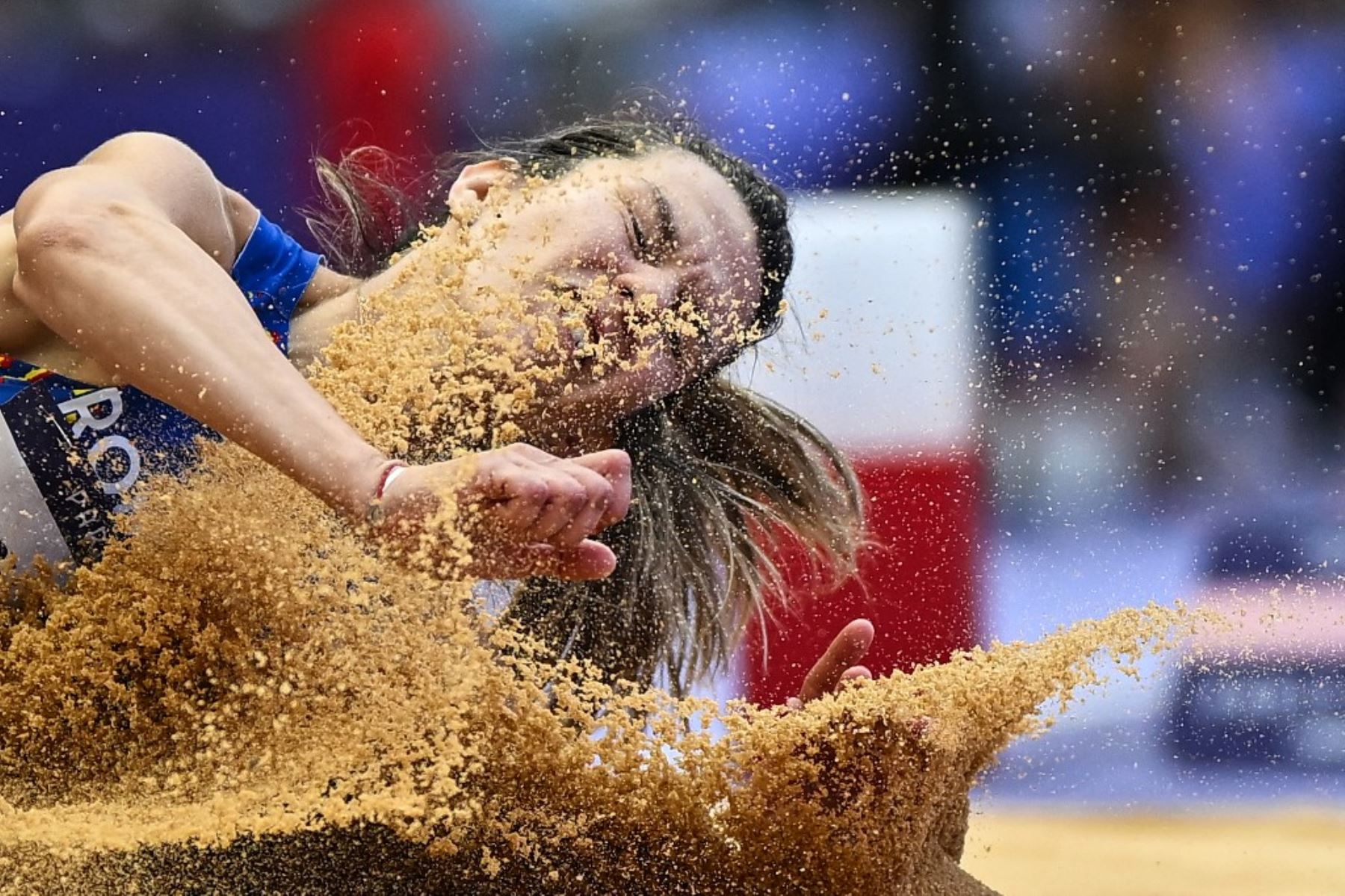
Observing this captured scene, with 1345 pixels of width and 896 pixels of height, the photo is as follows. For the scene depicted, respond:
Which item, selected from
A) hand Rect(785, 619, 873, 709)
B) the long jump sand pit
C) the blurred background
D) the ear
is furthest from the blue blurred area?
the long jump sand pit

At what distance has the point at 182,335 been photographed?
1.80 feet

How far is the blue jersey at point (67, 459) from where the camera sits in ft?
2.25

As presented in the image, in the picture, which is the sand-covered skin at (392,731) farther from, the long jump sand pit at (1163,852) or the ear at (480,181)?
the long jump sand pit at (1163,852)

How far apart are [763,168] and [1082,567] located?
0.39 metres

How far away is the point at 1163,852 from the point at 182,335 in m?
0.83

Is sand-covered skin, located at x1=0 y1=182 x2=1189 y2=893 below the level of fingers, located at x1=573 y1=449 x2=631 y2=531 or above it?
below

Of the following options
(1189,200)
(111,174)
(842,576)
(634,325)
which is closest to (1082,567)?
(842,576)

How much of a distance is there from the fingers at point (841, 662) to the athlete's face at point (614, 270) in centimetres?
23

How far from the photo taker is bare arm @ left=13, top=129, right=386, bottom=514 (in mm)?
541

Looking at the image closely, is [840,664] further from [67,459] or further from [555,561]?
[67,459]

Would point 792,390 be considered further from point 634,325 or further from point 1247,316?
point 1247,316

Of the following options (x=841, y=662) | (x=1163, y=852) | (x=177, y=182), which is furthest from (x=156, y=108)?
(x=1163, y=852)

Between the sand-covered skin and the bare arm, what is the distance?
8 centimetres

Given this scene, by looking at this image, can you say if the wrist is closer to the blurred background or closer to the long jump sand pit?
the blurred background
